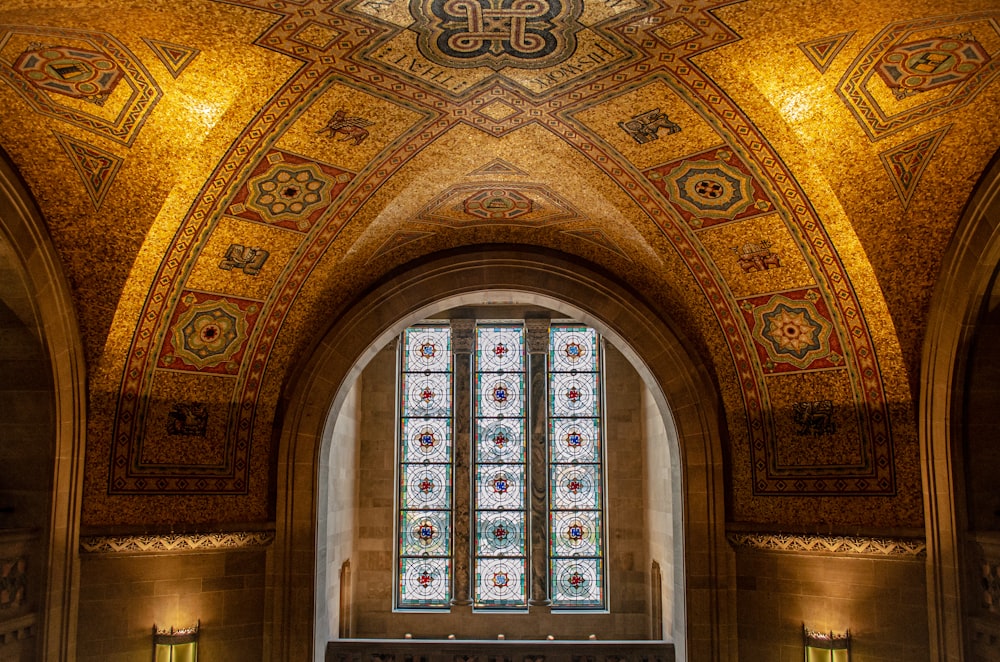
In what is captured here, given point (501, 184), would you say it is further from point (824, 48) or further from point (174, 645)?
point (174, 645)

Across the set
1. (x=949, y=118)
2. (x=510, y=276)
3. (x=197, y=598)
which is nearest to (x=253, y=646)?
(x=197, y=598)

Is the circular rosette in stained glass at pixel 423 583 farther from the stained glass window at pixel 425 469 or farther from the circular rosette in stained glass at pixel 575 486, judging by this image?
the circular rosette in stained glass at pixel 575 486

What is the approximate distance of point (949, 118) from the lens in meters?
6.89

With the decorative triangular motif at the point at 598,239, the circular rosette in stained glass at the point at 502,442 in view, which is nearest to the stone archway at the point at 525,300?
the decorative triangular motif at the point at 598,239

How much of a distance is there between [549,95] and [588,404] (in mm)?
9122

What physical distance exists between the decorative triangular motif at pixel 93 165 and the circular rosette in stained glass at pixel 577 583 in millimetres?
10266

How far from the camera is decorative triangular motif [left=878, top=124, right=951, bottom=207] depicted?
711 cm

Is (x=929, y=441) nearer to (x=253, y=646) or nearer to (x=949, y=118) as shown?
(x=949, y=118)

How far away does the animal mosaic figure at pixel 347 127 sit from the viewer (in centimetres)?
745

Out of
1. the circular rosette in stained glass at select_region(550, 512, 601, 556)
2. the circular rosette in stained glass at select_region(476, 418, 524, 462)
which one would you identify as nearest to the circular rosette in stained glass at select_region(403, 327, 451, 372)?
the circular rosette in stained glass at select_region(476, 418, 524, 462)

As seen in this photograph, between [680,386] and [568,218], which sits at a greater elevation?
[568,218]

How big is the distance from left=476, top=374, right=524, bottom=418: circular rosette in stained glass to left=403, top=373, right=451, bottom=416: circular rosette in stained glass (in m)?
0.59

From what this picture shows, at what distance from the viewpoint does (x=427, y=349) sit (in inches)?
632

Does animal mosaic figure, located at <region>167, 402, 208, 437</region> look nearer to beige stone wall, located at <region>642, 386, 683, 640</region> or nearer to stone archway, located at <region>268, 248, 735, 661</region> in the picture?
stone archway, located at <region>268, 248, 735, 661</region>
